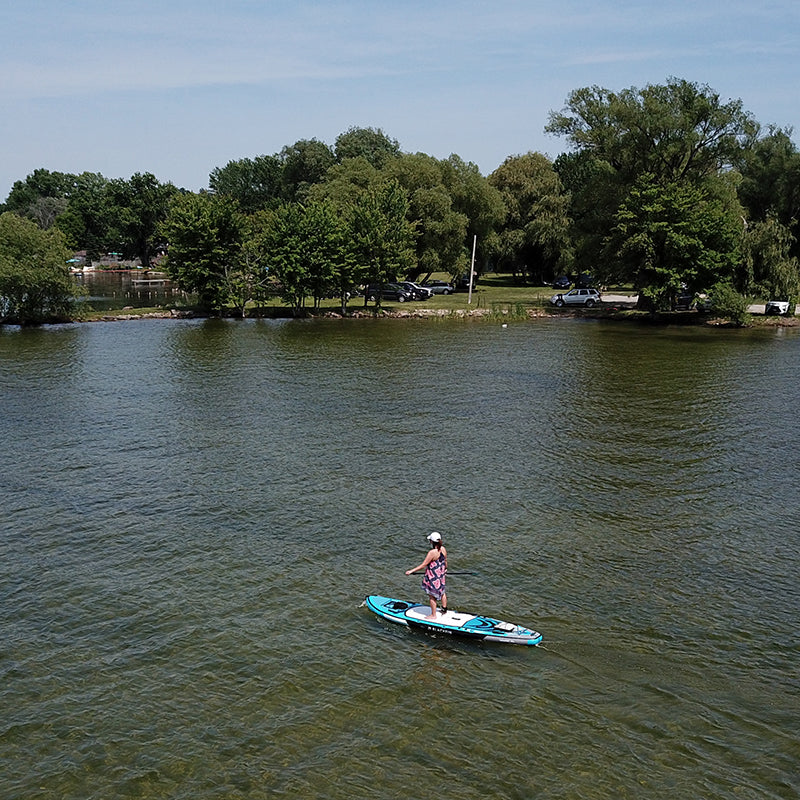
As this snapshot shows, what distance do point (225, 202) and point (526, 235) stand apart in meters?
40.0

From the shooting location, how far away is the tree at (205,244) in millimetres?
76688

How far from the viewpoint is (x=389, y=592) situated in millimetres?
21422

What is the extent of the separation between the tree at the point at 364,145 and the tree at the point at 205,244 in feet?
187

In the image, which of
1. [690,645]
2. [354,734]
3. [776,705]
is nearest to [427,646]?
[354,734]

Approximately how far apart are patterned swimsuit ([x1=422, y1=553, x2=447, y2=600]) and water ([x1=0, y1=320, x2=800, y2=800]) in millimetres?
1192

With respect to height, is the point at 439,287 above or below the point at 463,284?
below

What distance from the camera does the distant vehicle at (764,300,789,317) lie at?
250ft

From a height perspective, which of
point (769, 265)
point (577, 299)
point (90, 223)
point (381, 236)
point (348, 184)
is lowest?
point (577, 299)

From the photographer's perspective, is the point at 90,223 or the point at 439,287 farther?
the point at 90,223

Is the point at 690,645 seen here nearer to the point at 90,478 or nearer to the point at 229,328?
the point at 90,478

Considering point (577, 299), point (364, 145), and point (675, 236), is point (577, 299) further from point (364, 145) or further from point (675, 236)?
point (364, 145)

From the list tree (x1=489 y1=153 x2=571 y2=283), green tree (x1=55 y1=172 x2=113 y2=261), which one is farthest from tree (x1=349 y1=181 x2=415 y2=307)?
green tree (x1=55 y1=172 x2=113 y2=261)

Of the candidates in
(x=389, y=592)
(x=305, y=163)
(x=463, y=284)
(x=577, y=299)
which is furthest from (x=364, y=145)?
(x=389, y=592)

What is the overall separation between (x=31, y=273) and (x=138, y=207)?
316 ft
